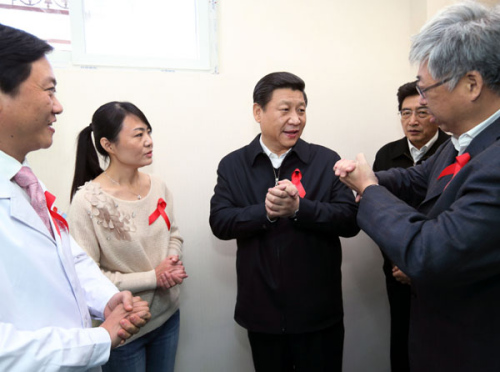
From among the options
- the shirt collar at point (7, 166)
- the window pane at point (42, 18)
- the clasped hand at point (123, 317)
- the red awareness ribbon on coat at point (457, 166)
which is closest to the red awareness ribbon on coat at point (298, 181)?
the red awareness ribbon on coat at point (457, 166)

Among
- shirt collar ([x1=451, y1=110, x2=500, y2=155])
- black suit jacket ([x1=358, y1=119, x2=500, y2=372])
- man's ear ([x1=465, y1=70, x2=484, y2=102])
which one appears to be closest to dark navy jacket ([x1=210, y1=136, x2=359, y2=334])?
black suit jacket ([x1=358, y1=119, x2=500, y2=372])

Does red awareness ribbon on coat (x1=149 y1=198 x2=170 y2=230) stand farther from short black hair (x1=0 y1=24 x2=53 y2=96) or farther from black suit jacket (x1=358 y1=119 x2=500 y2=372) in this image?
black suit jacket (x1=358 y1=119 x2=500 y2=372)

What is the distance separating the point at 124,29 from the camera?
210cm

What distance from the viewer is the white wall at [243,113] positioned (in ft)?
6.94

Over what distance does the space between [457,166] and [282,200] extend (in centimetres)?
63

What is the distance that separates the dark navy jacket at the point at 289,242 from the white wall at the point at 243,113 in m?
0.61

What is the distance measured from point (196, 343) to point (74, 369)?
60.1 inches

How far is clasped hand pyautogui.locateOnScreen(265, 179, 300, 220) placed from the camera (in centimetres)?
143

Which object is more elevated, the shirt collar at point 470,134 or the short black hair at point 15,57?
the short black hair at point 15,57

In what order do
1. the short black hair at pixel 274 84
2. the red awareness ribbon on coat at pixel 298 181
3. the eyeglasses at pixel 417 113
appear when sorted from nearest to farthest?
1. the red awareness ribbon on coat at pixel 298 181
2. the short black hair at pixel 274 84
3. the eyeglasses at pixel 417 113

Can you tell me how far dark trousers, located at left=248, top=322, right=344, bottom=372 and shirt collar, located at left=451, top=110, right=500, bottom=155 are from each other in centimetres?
102

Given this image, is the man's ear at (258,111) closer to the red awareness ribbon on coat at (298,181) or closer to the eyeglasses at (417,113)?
the red awareness ribbon on coat at (298,181)

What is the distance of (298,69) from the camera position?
2.45 metres

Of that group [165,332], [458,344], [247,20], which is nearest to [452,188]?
[458,344]
